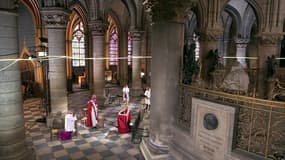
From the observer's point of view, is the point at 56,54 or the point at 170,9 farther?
the point at 56,54

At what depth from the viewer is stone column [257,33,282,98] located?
11.3 metres

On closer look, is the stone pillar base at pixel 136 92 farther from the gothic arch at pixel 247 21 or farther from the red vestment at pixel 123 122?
the gothic arch at pixel 247 21

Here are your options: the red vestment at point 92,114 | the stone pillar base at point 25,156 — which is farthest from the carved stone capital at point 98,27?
the stone pillar base at point 25,156

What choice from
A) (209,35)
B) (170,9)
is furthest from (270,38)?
(170,9)

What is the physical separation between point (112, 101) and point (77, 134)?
18.6 ft

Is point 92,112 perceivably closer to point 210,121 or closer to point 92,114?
point 92,114

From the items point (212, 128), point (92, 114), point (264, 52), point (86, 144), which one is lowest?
point (86, 144)

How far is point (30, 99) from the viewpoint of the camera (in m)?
14.5

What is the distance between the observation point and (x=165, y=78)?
5.80 m

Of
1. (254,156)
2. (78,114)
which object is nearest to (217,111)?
(254,156)

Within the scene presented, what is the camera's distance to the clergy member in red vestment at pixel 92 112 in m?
9.00

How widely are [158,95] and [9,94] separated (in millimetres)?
3819

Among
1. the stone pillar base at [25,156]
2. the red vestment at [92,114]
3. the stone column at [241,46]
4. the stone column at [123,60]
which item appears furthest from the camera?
the stone column at [123,60]

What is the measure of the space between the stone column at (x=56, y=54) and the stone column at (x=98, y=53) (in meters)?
3.30
